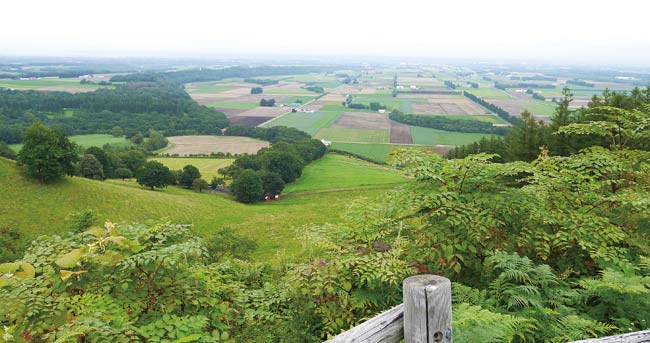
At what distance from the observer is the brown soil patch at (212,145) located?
98938mm

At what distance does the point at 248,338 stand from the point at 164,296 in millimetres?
1480

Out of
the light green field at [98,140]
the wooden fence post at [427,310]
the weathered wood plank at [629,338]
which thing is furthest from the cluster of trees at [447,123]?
the wooden fence post at [427,310]

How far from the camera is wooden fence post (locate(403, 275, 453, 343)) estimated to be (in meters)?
2.71

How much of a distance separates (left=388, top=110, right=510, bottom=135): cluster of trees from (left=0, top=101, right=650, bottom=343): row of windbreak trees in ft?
370

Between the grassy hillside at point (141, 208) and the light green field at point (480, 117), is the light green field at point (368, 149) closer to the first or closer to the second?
the grassy hillside at point (141, 208)

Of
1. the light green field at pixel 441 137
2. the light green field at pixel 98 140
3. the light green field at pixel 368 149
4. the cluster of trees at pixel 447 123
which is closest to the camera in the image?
the light green field at pixel 368 149

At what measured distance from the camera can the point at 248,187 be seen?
6431 cm

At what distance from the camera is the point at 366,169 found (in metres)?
77.0

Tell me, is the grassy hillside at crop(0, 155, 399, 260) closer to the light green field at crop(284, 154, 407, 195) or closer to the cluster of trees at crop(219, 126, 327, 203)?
the light green field at crop(284, 154, 407, 195)

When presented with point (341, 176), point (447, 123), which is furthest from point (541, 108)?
point (341, 176)

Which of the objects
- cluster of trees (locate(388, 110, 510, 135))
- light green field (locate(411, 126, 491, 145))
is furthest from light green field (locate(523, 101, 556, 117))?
light green field (locate(411, 126, 491, 145))

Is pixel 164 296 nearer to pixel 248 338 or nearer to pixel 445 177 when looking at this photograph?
pixel 248 338

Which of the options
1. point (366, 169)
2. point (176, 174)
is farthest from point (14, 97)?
point (366, 169)

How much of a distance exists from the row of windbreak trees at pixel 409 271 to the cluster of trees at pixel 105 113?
123m
